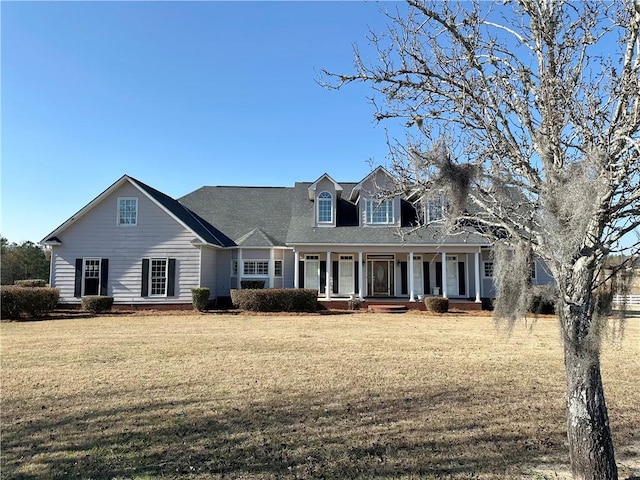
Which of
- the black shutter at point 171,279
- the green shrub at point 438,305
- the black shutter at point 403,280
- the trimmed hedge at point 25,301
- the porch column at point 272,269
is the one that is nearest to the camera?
the trimmed hedge at point 25,301

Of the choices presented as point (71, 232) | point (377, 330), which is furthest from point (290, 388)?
point (71, 232)

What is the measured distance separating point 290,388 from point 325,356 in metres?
2.48

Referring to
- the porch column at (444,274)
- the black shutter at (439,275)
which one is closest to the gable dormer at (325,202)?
the porch column at (444,274)

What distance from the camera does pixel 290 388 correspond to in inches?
254

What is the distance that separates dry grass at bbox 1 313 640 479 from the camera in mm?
4090

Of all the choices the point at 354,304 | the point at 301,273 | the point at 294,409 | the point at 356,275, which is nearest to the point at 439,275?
the point at 356,275

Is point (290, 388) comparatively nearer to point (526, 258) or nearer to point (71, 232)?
point (526, 258)

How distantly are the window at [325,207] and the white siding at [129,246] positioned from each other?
6390mm

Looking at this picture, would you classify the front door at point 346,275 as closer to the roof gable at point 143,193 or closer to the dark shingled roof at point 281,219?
the dark shingled roof at point 281,219

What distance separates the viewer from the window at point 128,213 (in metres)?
20.0

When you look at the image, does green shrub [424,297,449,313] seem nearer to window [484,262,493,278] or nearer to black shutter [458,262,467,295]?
black shutter [458,262,467,295]

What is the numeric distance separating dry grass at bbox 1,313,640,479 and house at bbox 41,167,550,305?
948 centimetres

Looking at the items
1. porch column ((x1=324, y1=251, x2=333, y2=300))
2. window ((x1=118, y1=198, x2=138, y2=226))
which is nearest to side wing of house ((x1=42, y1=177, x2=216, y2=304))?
window ((x1=118, y1=198, x2=138, y2=226))

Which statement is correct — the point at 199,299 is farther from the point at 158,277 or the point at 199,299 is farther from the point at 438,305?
the point at 438,305
